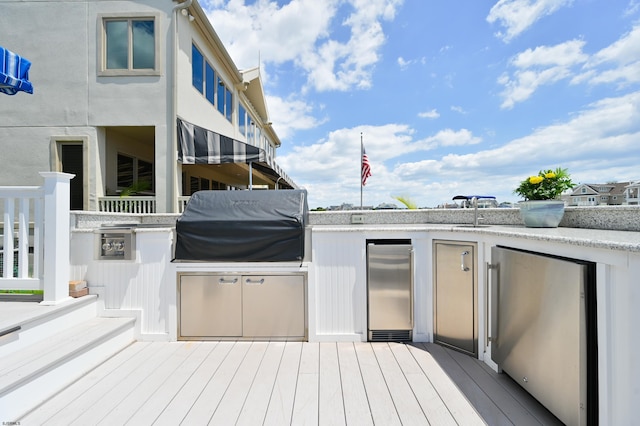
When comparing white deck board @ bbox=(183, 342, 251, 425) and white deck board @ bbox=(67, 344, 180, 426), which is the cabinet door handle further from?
white deck board @ bbox=(67, 344, 180, 426)

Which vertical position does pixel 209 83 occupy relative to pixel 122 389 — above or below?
above

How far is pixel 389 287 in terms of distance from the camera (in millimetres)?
2941

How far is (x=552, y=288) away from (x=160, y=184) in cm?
653

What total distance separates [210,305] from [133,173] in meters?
5.97

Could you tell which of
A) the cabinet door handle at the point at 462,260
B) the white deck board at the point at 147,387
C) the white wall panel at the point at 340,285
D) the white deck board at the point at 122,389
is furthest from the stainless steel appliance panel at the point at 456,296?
the white deck board at the point at 122,389

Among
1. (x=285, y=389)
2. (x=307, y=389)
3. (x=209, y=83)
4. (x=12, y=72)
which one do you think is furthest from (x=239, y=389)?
(x=209, y=83)

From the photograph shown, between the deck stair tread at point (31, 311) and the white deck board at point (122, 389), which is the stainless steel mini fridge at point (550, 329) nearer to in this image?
the white deck board at point (122, 389)

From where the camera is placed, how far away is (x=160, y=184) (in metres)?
5.78

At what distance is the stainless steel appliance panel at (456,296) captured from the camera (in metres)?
2.63

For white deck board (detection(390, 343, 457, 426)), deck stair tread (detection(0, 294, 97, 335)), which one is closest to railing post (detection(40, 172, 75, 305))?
deck stair tread (detection(0, 294, 97, 335))

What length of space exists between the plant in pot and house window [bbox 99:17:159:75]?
696 cm

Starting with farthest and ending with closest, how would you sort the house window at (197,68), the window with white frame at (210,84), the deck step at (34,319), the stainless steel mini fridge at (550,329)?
the window with white frame at (210,84)
the house window at (197,68)
the deck step at (34,319)
the stainless steel mini fridge at (550,329)

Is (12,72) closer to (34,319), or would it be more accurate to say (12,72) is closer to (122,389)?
(34,319)

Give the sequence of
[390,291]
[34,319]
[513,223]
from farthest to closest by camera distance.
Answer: [513,223] → [390,291] → [34,319]
